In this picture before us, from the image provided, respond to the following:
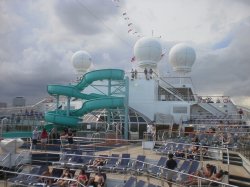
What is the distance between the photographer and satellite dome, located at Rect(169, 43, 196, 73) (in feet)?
130

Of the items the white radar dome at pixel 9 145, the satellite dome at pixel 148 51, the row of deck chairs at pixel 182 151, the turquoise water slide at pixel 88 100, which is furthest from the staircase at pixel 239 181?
the satellite dome at pixel 148 51

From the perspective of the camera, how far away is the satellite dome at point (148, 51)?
39.4 m

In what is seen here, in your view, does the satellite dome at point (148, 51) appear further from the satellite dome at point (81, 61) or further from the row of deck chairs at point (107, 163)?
the row of deck chairs at point (107, 163)

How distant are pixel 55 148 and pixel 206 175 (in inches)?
387

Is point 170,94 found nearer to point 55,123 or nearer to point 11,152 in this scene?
point 55,123

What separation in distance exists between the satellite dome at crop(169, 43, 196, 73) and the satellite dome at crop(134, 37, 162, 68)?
1679 mm

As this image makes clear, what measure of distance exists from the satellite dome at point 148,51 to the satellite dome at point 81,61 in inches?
337

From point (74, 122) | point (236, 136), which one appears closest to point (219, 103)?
point (74, 122)

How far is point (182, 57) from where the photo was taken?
39688mm

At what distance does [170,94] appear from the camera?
36.6 meters

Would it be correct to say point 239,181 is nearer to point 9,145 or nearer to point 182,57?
point 9,145

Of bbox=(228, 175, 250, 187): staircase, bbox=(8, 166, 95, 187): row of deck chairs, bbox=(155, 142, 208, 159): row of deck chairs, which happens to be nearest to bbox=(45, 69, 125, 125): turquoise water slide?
bbox=(155, 142, 208, 159): row of deck chairs

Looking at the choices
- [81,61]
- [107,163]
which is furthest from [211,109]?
[107,163]

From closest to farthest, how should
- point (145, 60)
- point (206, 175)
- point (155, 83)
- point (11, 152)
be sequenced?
1. point (206, 175)
2. point (11, 152)
3. point (155, 83)
4. point (145, 60)
